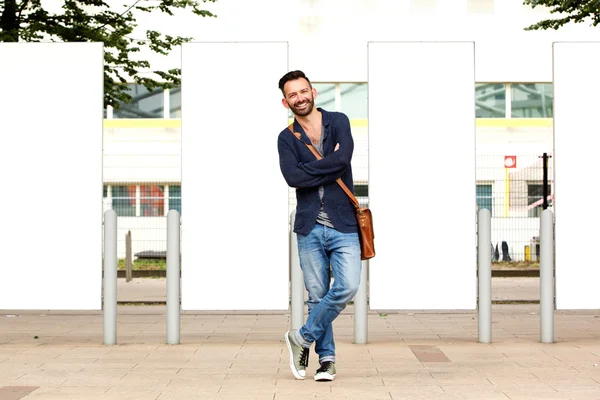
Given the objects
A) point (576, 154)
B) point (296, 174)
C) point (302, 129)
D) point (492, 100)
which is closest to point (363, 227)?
point (296, 174)

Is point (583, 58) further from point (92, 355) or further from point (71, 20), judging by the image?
point (71, 20)

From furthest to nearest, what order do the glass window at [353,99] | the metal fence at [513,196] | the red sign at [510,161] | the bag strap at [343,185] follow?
1. the glass window at [353,99]
2. the metal fence at [513,196]
3. the red sign at [510,161]
4. the bag strap at [343,185]

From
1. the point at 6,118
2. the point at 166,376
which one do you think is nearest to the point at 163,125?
the point at 6,118

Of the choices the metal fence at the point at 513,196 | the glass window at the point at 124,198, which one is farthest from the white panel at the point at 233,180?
the glass window at the point at 124,198

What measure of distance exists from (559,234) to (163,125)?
24043 millimetres

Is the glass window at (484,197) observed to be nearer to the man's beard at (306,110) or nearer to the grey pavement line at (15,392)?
the man's beard at (306,110)

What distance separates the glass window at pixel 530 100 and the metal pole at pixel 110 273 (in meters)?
25.3

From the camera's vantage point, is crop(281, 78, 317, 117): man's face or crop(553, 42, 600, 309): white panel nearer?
crop(281, 78, 317, 117): man's face

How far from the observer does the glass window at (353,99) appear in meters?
31.9

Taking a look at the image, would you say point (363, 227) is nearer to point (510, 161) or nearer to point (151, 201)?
point (510, 161)

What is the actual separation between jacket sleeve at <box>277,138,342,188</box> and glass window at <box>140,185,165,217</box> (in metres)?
13.9

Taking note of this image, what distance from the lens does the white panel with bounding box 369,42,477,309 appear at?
9.45 meters

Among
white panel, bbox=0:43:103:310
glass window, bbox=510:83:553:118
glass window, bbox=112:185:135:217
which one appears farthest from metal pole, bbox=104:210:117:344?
glass window, bbox=510:83:553:118

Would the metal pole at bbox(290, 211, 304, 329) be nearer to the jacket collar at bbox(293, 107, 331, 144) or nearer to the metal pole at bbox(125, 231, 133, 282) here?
the jacket collar at bbox(293, 107, 331, 144)
